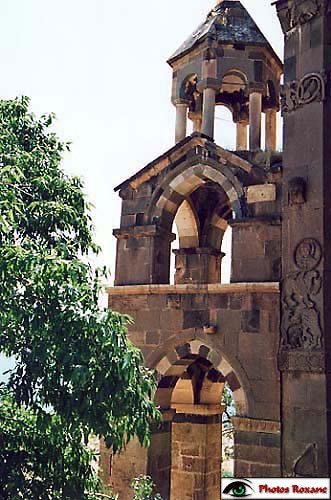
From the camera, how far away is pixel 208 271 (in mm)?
14328

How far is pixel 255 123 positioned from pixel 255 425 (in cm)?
637

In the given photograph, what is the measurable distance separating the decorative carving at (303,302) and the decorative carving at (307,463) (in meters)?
1.35

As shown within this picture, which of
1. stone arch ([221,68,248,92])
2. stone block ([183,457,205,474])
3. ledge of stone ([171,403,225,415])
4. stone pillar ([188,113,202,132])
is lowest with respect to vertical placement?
stone block ([183,457,205,474])

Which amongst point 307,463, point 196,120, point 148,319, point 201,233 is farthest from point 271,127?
point 307,463

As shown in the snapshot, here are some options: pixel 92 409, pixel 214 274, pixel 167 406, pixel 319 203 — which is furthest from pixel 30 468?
pixel 214 274

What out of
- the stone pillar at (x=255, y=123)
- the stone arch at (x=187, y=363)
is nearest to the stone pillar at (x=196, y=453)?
the stone arch at (x=187, y=363)

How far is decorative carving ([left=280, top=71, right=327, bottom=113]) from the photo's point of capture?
28.8 ft

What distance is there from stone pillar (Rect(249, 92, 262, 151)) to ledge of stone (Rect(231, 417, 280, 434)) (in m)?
5.74

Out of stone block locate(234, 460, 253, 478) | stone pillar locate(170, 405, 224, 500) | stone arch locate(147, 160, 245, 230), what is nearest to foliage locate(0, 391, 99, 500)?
→ stone block locate(234, 460, 253, 478)

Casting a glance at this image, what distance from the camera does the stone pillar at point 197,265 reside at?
47.1ft

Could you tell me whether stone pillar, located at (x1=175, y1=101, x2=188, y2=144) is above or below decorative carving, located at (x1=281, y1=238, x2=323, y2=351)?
above

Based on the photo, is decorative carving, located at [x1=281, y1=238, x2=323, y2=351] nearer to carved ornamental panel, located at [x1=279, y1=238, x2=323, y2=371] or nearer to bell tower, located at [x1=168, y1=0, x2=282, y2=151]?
carved ornamental panel, located at [x1=279, y1=238, x2=323, y2=371]

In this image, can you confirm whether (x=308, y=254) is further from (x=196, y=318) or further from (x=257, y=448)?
(x=257, y=448)

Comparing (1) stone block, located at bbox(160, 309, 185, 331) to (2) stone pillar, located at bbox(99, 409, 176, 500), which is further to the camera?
(1) stone block, located at bbox(160, 309, 185, 331)
